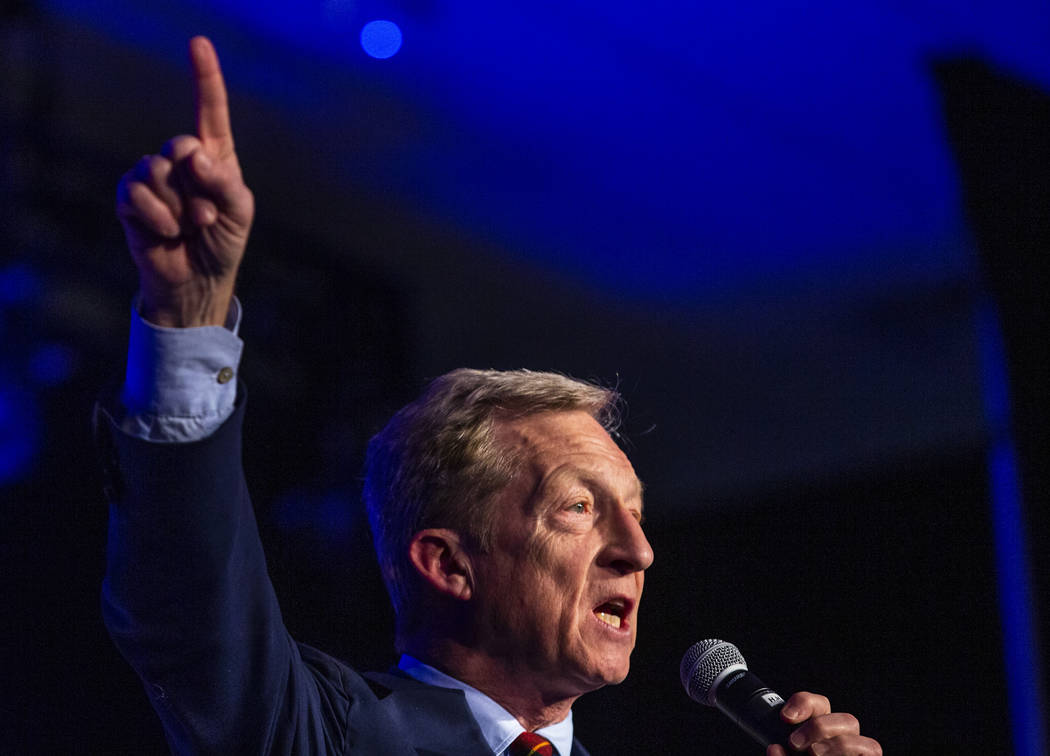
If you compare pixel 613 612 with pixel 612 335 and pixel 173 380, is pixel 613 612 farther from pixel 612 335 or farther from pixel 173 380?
pixel 612 335

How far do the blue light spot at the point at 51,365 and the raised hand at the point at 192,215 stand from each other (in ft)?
5.33

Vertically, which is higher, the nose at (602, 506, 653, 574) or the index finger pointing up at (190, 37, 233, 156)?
the index finger pointing up at (190, 37, 233, 156)

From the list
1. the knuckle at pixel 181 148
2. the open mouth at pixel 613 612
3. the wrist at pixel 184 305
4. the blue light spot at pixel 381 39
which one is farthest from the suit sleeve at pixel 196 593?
the blue light spot at pixel 381 39

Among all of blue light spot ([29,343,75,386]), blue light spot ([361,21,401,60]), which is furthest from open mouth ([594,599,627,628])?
blue light spot ([361,21,401,60])

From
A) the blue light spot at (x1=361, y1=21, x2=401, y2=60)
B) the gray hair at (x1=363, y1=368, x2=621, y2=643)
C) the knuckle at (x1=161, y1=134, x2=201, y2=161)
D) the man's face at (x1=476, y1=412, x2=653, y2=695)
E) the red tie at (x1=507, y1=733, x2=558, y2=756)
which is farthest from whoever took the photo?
the blue light spot at (x1=361, y1=21, x2=401, y2=60)

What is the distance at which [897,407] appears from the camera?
154 inches

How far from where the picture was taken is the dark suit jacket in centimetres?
107

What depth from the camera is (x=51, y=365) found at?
2.54m

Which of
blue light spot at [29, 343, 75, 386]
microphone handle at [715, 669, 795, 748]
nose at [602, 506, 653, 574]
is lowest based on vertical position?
microphone handle at [715, 669, 795, 748]

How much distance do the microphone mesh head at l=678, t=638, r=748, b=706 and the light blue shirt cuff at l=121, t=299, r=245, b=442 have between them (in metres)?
0.92

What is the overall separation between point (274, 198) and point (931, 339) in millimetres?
2481

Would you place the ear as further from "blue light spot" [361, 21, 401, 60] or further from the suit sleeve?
"blue light spot" [361, 21, 401, 60]

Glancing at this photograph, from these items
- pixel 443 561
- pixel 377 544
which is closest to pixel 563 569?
pixel 443 561

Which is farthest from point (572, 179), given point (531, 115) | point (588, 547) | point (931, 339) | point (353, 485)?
point (588, 547)
